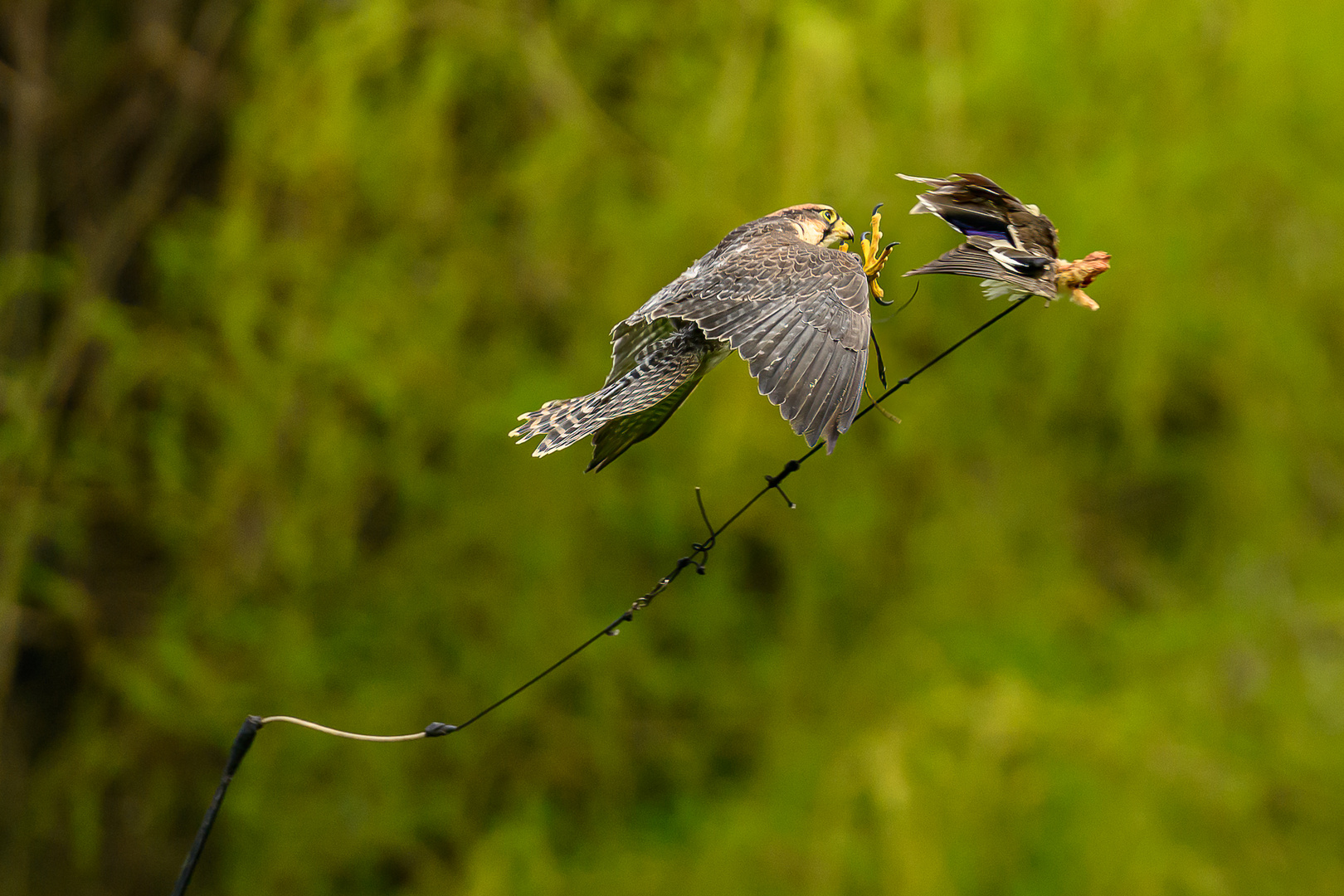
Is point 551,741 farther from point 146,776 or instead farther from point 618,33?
point 618,33

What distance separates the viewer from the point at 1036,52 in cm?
350

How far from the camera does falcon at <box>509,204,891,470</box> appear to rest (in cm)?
110

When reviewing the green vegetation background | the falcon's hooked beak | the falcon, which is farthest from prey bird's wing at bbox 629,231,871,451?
the green vegetation background

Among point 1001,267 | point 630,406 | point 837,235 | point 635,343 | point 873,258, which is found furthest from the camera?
point 837,235

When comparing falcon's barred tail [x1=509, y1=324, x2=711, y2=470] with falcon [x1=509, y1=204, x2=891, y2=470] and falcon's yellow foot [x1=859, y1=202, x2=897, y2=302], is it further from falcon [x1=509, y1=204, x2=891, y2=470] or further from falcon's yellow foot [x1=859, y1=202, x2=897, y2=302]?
falcon's yellow foot [x1=859, y1=202, x2=897, y2=302]

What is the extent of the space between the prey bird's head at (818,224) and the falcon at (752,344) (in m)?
0.07

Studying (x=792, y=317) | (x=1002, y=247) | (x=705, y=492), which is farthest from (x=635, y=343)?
(x=705, y=492)

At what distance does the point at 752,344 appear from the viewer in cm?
117

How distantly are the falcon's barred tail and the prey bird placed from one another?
1.01 feet

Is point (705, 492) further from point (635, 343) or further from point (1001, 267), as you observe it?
point (1001, 267)

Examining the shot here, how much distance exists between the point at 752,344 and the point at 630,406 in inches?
5.6

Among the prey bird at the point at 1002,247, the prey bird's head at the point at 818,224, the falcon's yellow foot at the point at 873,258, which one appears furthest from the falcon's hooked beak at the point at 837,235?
the prey bird at the point at 1002,247

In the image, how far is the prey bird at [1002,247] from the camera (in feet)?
3.34

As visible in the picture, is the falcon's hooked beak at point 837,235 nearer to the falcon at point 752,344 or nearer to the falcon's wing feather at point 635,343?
the falcon at point 752,344
